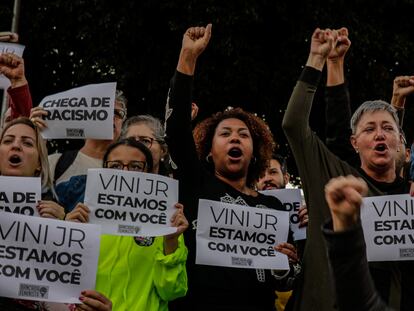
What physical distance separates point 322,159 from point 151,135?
1512 millimetres

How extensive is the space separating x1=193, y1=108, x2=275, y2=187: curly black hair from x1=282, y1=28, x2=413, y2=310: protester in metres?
0.62

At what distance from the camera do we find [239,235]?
4285 mm

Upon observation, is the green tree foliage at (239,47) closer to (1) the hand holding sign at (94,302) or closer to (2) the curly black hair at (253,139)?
(2) the curly black hair at (253,139)

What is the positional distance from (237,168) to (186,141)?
0.36m

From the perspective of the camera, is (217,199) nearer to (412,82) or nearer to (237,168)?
(237,168)

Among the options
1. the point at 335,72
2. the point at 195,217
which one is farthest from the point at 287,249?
the point at 335,72

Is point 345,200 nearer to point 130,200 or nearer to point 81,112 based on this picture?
point 130,200

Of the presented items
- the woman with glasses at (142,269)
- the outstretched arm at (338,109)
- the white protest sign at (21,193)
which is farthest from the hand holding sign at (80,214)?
the outstretched arm at (338,109)

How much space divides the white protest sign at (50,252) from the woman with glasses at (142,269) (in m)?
0.19

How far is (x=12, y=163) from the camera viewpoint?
4035 mm

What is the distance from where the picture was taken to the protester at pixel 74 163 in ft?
14.6

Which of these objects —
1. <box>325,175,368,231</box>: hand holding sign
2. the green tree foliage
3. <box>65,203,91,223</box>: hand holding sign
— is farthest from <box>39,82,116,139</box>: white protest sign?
the green tree foliage

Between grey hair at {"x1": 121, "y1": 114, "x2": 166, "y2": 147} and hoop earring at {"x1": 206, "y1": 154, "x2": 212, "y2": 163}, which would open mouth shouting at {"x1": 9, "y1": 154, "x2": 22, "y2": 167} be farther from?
grey hair at {"x1": 121, "y1": 114, "x2": 166, "y2": 147}

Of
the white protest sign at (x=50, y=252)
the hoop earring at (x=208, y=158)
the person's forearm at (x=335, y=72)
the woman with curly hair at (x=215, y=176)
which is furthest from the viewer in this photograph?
the hoop earring at (x=208, y=158)
